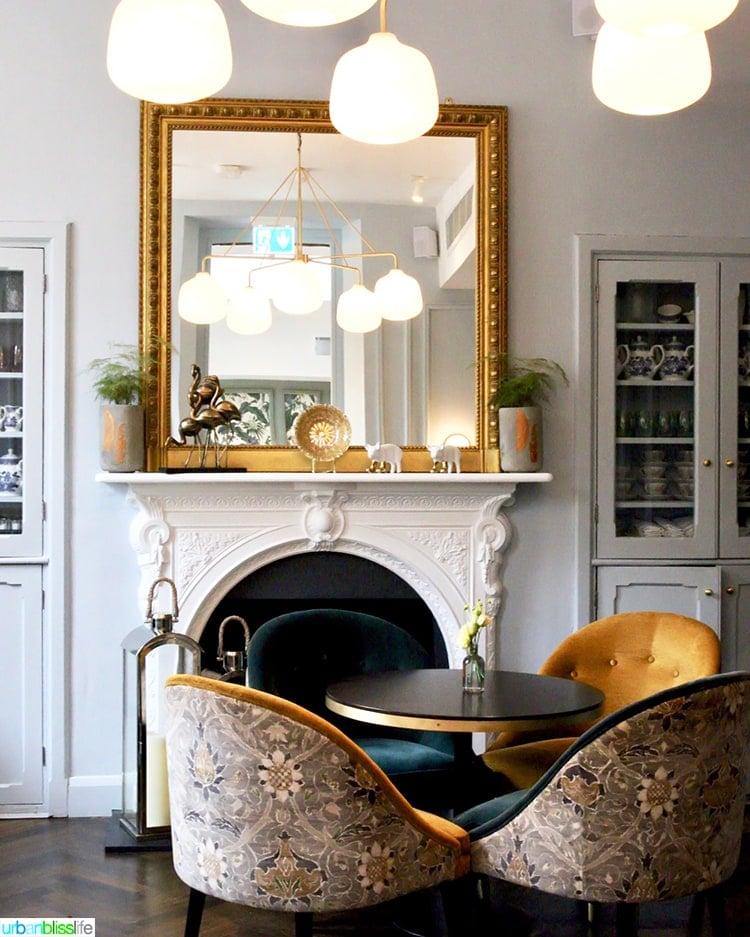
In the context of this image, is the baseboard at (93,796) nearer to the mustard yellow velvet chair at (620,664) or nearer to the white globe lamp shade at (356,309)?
the mustard yellow velvet chair at (620,664)

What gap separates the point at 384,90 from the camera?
2238 mm

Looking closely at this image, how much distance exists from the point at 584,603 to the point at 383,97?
2756 mm

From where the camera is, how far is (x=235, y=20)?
4.50 metres

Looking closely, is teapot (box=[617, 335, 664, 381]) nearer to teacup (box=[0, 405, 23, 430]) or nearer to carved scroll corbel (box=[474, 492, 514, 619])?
carved scroll corbel (box=[474, 492, 514, 619])

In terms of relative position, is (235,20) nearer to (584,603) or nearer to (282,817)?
(584,603)

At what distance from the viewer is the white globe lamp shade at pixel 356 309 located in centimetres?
449

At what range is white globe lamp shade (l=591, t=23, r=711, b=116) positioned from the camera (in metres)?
2.12

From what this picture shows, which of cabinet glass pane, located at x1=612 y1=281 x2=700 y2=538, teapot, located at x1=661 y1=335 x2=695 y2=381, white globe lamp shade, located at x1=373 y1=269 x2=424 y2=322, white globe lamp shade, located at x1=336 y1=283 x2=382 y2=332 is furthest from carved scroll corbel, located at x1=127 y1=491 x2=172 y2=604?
teapot, located at x1=661 y1=335 x2=695 y2=381

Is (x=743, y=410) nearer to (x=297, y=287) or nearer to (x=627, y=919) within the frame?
(x=297, y=287)

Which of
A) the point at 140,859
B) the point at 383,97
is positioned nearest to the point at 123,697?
the point at 140,859

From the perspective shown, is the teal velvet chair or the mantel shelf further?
the mantel shelf

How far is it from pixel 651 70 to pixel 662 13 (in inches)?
15.5

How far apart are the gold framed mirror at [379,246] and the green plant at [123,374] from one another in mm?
58

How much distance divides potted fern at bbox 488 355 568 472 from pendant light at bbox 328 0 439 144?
7.24 ft
